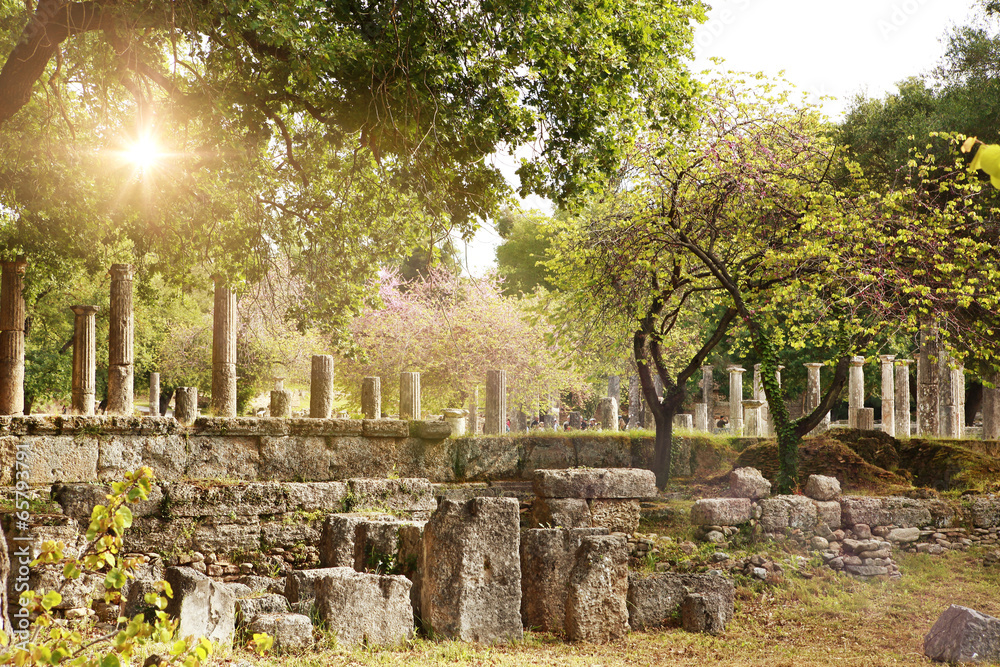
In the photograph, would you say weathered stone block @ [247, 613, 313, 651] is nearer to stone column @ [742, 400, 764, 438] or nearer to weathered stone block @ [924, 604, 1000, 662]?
weathered stone block @ [924, 604, 1000, 662]

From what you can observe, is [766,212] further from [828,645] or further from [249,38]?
[249,38]

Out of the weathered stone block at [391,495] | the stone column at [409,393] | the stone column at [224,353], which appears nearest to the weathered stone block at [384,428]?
the weathered stone block at [391,495]

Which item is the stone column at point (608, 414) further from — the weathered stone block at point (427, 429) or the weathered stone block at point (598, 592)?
the weathered stone block at point (598, 592)

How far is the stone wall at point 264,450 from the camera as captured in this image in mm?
9258

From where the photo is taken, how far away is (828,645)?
7797 millimetres

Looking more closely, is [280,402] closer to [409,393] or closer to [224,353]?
[224,353]

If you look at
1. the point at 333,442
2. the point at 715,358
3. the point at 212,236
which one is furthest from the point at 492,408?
the point at 715,358

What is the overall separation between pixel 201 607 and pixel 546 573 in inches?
134

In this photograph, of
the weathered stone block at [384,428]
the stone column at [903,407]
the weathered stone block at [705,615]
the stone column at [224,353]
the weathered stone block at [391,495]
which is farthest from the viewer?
the stone column at [903,407]

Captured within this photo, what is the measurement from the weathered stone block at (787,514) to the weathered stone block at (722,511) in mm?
252

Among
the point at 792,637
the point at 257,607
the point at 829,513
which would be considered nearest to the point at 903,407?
the point at 829,513

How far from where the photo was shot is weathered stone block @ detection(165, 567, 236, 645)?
672 centimetres

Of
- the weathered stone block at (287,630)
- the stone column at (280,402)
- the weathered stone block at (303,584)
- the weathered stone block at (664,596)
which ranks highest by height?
the stone column at (280,402)

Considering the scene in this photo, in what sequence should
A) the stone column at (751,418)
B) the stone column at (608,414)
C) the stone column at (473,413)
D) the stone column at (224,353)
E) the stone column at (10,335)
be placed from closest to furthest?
the stone column at (224,353) → the stone column at (10,335) → the stone column at (608,414) → the stone column at (751,418) → the stone column at (473,413)
